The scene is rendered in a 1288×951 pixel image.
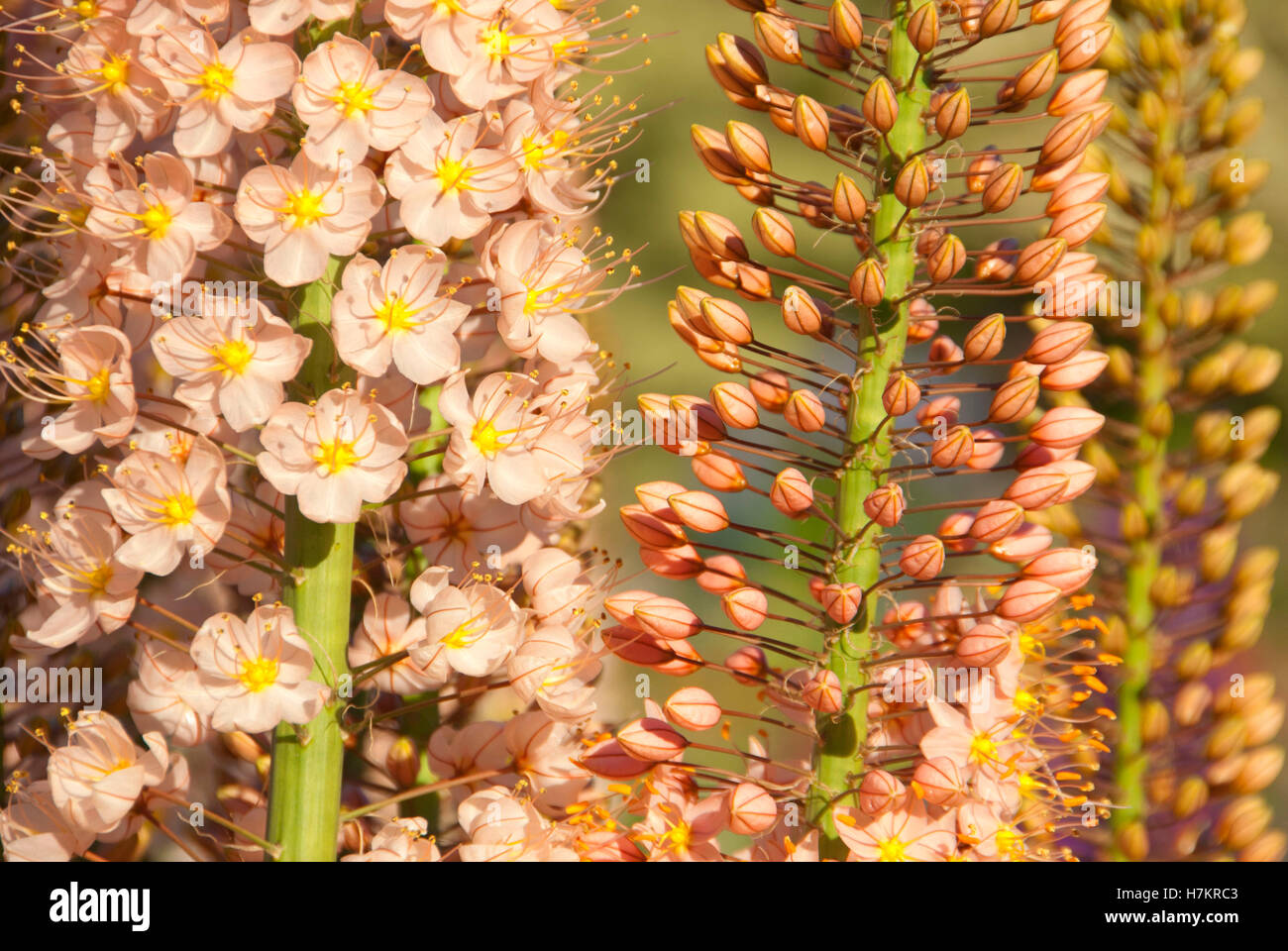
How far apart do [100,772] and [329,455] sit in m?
0.23

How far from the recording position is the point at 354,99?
69 cm

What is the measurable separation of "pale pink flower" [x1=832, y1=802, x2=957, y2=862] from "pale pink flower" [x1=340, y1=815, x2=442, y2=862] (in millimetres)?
244

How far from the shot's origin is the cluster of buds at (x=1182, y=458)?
972 mm

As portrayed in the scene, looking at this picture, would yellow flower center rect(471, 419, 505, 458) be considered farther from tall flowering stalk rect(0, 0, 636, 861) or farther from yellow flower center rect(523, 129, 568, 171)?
yellow flower center rect(523, 129, 568, 171)

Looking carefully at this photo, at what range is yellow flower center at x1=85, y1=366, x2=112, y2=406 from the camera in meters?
0.70

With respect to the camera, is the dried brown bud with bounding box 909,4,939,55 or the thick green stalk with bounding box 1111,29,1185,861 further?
the thick green stalk with bounding box 1111,29,1185,861

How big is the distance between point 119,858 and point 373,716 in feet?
0.72

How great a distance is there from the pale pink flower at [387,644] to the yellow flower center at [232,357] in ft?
0.57

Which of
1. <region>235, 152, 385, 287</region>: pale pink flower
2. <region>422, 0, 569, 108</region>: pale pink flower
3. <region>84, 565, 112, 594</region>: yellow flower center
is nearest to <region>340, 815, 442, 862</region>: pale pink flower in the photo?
<region>84, 565, 112, 594</region>: yellow flower center

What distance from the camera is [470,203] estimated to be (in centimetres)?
72

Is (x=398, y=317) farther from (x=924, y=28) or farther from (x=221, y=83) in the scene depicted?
(x=924, y=28)

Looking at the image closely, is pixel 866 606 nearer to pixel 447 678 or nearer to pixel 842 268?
pixel 447 678

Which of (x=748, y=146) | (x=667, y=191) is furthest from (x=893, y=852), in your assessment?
(x=667, y=191)

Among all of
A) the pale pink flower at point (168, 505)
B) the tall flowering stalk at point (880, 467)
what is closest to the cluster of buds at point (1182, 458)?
the tall flowering stalk at point (880, 467)
